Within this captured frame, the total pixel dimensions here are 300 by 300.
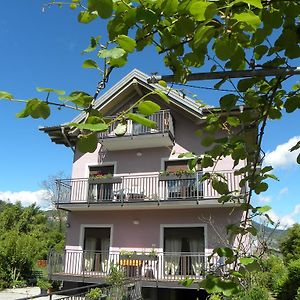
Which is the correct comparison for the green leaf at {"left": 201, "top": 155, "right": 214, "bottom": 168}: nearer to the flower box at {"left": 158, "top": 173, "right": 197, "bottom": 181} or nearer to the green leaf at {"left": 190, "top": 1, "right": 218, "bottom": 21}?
the green leaf at {"left": 190, "top": 1, "right": 218, "bottom": 21}

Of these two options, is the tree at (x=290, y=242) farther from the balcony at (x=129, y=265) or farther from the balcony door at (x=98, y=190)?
the balcony door at (x=98, y=190)

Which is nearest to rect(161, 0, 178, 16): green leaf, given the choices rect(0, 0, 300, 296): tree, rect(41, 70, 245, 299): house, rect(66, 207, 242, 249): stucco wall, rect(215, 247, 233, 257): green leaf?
rect(0, 0, 300, 296): tree

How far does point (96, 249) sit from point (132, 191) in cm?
310

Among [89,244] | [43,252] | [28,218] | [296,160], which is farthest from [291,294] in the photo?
[28,218]

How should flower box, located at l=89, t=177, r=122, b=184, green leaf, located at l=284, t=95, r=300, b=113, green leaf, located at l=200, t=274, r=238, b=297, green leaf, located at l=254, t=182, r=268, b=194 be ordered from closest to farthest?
green leaf, located at l=200, t=274, r=238, b=297, green leaf, located at l=284, t=95, r=300, b=113, green leaf, located at l=254, t=182, r=268, b=194, flower box, located at l=89, t=177, r=122, b=184

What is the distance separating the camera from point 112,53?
1.01m

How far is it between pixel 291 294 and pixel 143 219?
6231mm

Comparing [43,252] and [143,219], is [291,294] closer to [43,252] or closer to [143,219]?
[143,219]

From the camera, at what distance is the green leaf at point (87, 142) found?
3.17 feet

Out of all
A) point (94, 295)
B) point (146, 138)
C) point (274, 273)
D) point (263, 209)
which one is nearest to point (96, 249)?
point (146, 138)

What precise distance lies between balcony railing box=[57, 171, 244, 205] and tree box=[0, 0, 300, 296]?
1262 cm

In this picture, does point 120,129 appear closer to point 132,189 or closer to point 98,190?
point 132,189

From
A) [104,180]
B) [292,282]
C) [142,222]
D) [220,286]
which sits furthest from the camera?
[104,180]

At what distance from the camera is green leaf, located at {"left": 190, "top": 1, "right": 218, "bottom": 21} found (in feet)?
3.06
